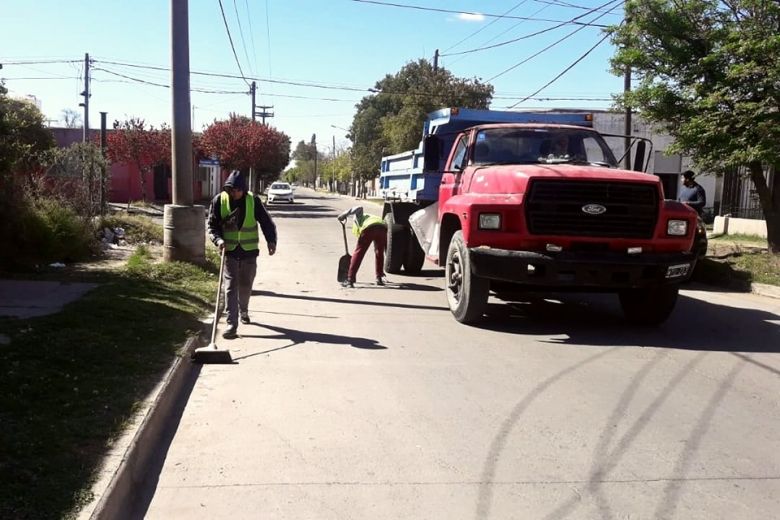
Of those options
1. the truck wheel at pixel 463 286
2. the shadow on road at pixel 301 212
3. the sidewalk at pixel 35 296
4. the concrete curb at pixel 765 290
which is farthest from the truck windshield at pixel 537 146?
the shadow on road at pixel 301 212

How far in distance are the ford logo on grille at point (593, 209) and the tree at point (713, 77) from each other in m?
5.82

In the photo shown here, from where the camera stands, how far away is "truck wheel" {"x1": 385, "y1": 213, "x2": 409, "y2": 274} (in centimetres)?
1251

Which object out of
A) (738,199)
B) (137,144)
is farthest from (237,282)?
(137,144)

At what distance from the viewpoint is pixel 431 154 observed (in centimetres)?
968

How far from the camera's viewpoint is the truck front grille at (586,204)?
7.46 m

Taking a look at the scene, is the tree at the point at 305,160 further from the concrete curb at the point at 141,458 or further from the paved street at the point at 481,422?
the concrete curb at the point at 141,458

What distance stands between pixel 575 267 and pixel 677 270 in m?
1.19

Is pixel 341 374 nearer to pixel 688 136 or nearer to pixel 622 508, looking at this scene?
pixel 622 508

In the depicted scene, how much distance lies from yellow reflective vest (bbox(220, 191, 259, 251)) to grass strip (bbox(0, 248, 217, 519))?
994 mm

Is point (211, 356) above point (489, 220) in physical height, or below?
below

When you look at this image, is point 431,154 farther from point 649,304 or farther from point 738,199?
point 738,199

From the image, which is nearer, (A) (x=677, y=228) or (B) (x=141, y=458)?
(B) (x=141, y=458)

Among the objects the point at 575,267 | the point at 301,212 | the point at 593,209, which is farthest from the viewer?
the point at 301,212

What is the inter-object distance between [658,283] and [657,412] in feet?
8.64
